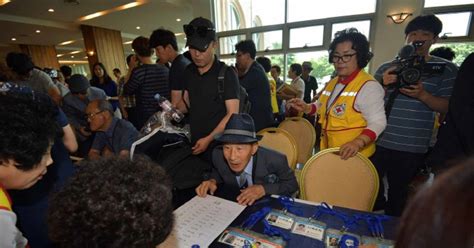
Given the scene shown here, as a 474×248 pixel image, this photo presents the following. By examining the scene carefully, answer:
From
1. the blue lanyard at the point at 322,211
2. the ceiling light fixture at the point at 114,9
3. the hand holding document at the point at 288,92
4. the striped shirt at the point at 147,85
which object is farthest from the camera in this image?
the ceiling light fixture at the point at 114,9

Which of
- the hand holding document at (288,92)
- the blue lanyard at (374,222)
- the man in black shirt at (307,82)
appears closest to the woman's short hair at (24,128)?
the blue lanyard at (374,222)

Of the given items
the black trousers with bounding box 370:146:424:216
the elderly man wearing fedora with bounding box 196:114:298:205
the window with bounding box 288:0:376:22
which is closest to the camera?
the elderly man wearing fedora with bounding box 196:114:298:205

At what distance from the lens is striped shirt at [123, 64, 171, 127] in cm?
247

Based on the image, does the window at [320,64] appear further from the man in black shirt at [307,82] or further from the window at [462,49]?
the window at [462,49]

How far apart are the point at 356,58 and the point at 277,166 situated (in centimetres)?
89

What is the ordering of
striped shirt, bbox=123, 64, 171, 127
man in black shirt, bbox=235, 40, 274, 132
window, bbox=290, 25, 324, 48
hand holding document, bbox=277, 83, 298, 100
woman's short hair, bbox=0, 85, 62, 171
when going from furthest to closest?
1. window, bbox=290, 25, 324, 48
2. hand holding document, bbox=277, 83, 298, 100
3. man in black shirt, bbox=235, 40, 274, 132
4. striped shirt, bbox=123, 64, 171, 127
5. woman's short hair, bbox=0, 85, 62, 171

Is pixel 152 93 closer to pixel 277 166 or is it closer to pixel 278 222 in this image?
pixel 277 166

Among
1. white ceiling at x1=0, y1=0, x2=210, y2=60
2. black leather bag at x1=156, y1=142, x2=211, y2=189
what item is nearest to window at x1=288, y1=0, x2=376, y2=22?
white ceiling at x1=0, y1=0, x2=210, y2=60

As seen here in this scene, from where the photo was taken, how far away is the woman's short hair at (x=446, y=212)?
1.04 feet

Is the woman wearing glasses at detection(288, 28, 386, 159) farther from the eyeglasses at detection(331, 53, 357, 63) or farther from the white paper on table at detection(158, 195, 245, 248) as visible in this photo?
the white paper on table at detection(158, 195, 245, 248)

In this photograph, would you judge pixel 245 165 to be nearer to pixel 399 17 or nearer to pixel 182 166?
pixel 182 166

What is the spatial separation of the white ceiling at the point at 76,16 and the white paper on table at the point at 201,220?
6158mm

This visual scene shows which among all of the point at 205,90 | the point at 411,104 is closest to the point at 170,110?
the point at 205,90

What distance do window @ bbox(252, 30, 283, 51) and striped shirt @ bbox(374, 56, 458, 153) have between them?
5.78m
